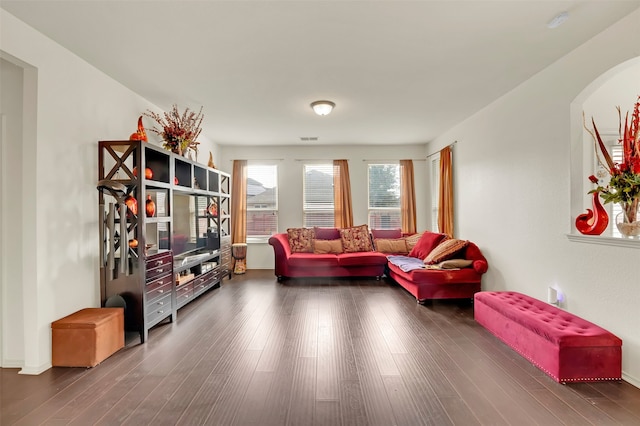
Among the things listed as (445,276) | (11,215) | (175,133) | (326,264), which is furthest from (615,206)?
(11,215)

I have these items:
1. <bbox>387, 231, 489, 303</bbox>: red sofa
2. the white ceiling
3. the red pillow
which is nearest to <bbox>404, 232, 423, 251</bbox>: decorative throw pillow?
the red pillow

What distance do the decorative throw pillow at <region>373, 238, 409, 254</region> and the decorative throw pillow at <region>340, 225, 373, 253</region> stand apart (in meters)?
0.18

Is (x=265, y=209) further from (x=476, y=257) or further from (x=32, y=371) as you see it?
(x=32, y=371)

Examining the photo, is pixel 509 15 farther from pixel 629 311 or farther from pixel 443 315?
pixel 443 315

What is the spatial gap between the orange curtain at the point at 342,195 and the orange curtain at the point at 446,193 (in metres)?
1.82

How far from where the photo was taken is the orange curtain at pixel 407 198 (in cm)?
643

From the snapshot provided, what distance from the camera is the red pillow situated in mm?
5109

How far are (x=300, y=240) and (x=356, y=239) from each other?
1.11 m

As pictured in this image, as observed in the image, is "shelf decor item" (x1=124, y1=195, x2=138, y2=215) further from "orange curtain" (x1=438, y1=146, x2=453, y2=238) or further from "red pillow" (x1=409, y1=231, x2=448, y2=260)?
"orange curtain" (x1=438, y1=146, x2=453, y2=238)

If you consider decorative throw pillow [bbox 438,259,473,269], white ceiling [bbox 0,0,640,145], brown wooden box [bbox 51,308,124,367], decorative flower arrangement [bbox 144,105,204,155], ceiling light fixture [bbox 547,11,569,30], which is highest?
white ceiling [bbox 0,0,640,145]

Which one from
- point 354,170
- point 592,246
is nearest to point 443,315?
point 592,246

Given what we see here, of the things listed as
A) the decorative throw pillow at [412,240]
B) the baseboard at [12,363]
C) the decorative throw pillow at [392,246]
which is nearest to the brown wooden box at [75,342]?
the baseboard at [12,363]

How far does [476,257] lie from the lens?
4129 mm

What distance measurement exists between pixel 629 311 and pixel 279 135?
16.5 feet
